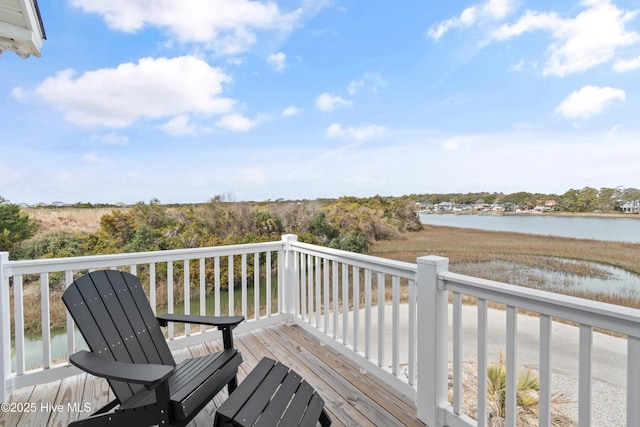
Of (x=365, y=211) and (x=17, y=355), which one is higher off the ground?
(x=365, y=211)

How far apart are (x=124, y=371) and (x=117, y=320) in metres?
0.69

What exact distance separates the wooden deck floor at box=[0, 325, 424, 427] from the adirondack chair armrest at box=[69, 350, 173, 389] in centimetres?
88

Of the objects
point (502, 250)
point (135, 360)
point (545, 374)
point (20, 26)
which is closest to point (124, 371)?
point (135, 360)

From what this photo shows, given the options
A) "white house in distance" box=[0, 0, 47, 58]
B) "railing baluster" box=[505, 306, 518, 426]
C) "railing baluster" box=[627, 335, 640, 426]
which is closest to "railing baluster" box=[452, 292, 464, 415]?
"railing baluster" box=[505, 306, 518, 426]

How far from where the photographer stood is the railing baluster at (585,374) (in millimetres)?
1389

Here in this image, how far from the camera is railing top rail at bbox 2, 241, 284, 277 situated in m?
2.52

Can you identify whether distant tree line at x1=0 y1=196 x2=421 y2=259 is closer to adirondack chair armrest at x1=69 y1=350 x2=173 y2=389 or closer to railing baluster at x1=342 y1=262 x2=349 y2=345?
railing baluster at x1=342 y1=262 x2=349 y2=345

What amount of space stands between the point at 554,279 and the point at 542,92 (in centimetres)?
411

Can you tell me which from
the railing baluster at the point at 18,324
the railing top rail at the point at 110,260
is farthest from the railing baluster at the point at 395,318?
the railing baluster at the point at 18,324

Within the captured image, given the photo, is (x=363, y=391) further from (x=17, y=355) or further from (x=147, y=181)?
(x=147, y=181)

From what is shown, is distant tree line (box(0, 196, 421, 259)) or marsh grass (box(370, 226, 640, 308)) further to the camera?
distant tree line (box(0, 196, 421, 259))

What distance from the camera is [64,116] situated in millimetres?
7035

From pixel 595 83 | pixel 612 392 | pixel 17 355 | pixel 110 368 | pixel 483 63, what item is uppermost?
pixel 483 63

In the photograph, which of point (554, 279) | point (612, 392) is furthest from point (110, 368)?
point (554, 279)
